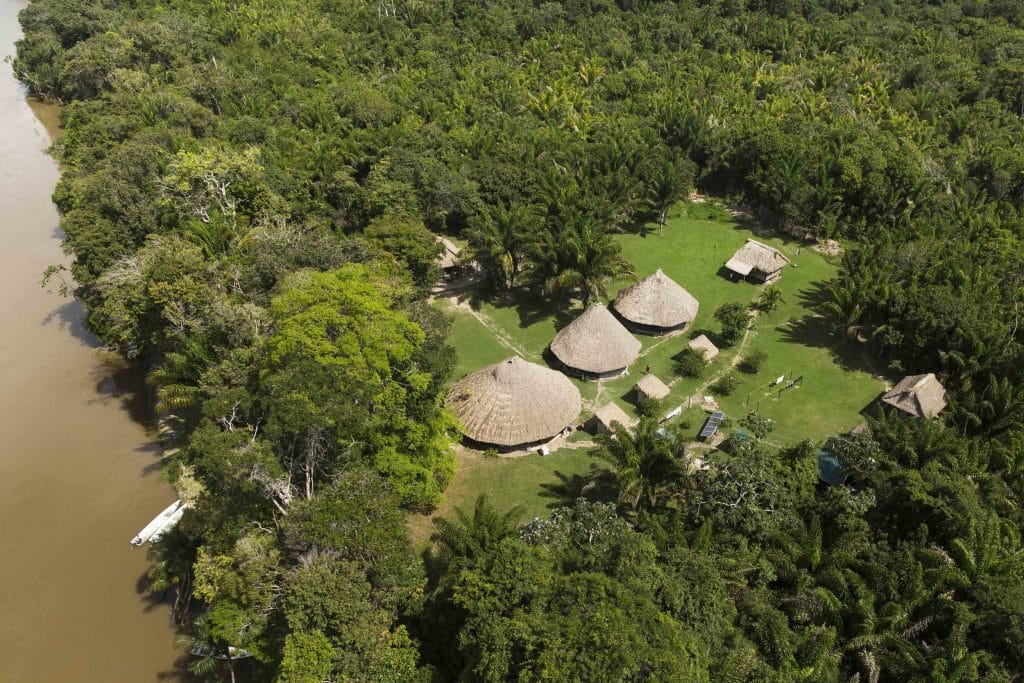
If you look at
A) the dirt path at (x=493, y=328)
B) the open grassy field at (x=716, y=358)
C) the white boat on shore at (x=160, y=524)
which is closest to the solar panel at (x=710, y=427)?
the open grassy field at (x=716, y=358)

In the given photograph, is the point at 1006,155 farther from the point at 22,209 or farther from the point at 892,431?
the point at 22,209

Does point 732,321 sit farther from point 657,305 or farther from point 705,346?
point 657,305

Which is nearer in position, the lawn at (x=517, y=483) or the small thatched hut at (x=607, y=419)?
the lawn at (x=517, y=483)

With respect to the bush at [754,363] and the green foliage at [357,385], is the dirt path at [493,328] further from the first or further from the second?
the bush at [754,363]

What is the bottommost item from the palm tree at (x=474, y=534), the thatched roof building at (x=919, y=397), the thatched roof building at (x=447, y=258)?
the thatched roof building at (x=919, y=397)

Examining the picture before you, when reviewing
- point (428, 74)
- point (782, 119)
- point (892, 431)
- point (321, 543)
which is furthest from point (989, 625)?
point (428, 74)
